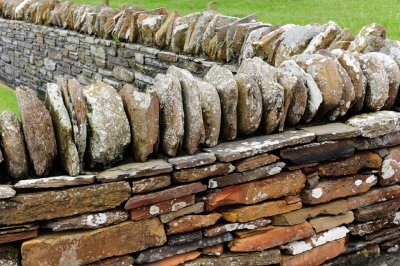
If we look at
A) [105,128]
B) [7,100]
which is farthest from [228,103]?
[7,100]

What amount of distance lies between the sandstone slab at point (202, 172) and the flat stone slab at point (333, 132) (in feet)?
2.21

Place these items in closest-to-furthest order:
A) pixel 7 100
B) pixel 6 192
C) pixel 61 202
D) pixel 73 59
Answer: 1. pixel 6 192
2. pixel 61 202
3. pixel 73 59
4. pixel 7 100

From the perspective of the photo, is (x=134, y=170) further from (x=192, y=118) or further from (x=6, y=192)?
(x=6, y=192)

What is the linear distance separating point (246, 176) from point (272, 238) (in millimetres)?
503

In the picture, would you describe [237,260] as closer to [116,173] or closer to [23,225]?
[116,173]

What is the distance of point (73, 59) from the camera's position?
9109 millimetres

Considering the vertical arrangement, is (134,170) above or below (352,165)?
above

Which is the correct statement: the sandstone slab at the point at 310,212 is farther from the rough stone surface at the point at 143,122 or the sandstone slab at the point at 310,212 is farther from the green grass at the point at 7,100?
the green grass at the point at 7,100

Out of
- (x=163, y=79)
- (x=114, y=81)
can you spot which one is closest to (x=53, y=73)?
(x=114, y=81)

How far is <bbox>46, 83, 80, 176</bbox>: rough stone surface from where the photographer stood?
2.59 metres

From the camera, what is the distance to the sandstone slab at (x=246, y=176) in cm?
296

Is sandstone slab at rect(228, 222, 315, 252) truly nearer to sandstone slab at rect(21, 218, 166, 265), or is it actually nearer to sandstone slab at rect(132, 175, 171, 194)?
sandstone slab at rect(21, 218, 166, 265)

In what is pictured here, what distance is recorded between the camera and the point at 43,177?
8.66 feet

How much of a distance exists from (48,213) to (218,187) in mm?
987
